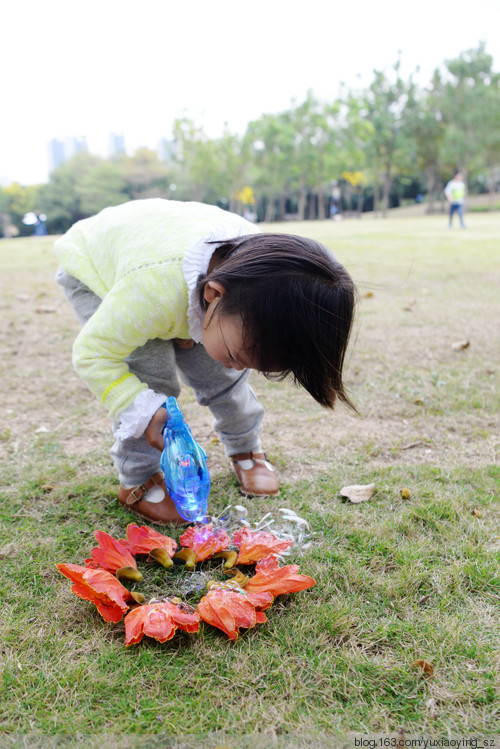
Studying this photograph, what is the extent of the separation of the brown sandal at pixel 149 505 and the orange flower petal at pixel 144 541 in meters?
0.21

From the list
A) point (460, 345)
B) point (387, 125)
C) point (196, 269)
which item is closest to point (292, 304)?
point (196, 269)

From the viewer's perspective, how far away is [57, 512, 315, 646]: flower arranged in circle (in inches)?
51.8

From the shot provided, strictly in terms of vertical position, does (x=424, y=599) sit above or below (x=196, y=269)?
below

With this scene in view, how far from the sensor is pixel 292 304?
1429 millimetres

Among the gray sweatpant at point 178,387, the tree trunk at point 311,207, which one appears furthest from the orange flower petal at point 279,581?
the tree trunk at point 311,207

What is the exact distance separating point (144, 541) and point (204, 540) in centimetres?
16

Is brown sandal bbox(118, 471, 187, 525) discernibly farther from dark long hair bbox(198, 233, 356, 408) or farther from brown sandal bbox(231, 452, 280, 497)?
dark long hair bbox(198, 233, 356, 408)

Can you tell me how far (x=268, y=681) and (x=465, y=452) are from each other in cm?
141

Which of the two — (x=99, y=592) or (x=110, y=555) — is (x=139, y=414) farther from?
(x=99, y=592)

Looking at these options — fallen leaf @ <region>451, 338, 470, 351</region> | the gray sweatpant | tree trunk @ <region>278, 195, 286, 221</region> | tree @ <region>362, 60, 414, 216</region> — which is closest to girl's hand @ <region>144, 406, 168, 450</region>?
the gray sweatpant

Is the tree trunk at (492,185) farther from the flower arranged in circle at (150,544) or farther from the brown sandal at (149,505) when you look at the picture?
the flower arranged in circle at (150,544)

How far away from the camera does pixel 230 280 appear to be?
1500 millimetres

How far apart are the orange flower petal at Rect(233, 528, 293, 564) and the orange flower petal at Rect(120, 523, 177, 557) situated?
19 cm

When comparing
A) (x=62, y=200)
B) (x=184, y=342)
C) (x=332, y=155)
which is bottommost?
(x=184, y=342)
